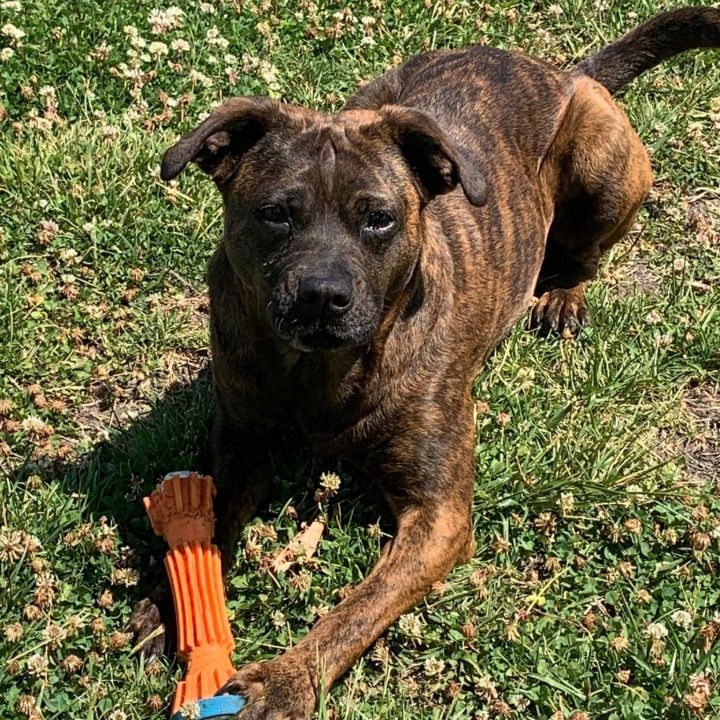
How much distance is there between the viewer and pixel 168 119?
573cm

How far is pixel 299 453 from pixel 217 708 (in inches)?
49.2

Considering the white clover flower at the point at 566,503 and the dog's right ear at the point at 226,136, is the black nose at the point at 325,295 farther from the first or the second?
the white clover flower at the point at 566,503

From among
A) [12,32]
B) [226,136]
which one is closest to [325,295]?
[226,136]

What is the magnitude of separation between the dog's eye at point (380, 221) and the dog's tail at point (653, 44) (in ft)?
7.53

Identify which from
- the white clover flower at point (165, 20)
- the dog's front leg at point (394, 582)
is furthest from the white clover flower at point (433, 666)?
the white clover flower at point (165, 20)

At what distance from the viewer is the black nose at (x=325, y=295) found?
348 cm

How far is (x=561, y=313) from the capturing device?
17.0 ft

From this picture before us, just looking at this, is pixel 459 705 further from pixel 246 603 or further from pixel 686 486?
pixel 686 486

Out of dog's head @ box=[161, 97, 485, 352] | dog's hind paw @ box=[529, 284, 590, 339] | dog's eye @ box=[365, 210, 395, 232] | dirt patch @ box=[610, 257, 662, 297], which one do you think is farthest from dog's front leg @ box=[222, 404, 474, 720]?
dirt patch @ box=[610, 257, 662, 297]

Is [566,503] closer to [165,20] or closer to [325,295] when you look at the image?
[325,295]

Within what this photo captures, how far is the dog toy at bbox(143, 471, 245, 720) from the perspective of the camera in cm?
351

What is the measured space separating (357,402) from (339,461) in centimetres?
41

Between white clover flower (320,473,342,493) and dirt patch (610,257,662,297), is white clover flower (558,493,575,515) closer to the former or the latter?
white clover flower (320,473,342,493)

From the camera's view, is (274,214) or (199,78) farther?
(199,78)
